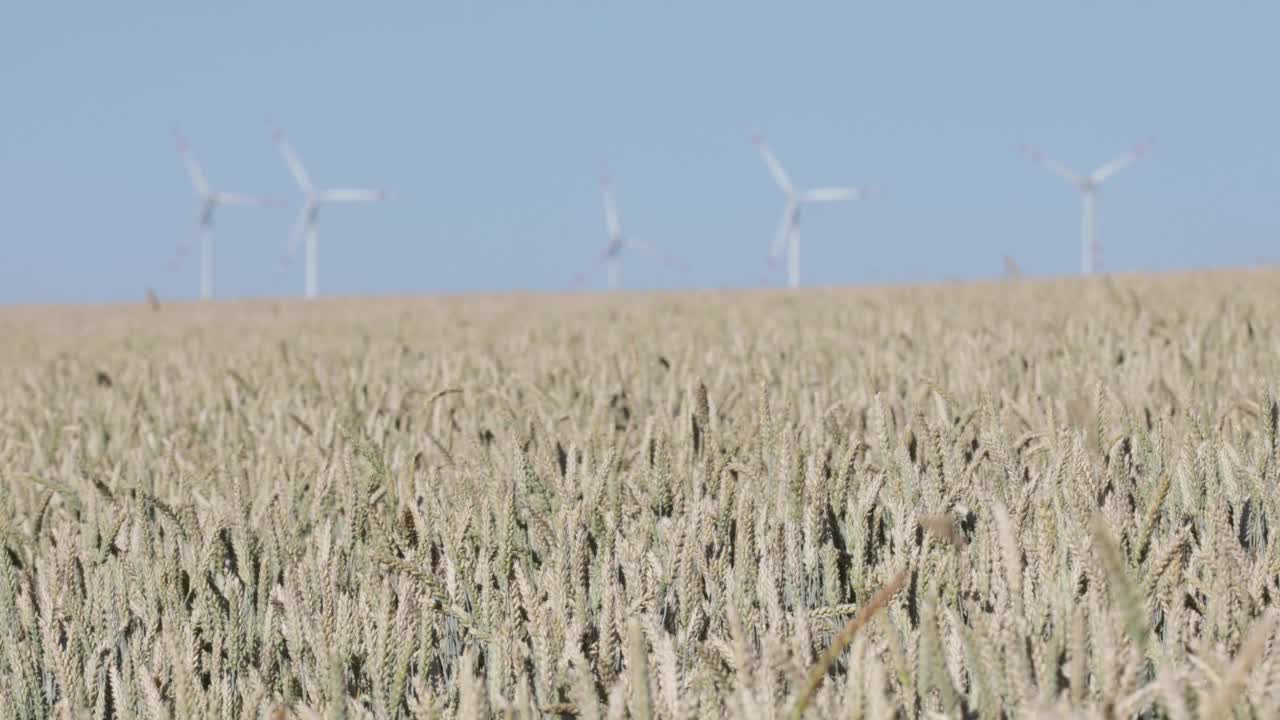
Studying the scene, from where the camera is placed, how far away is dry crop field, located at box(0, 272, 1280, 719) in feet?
4.51

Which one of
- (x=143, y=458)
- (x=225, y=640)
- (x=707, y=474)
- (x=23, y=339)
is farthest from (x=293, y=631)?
(x=23, y=339)

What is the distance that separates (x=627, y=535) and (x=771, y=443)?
0.58 meters

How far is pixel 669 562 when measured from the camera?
6.21 feet

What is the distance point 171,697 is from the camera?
5.82 feet

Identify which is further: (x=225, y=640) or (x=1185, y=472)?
(x=1185, y=472)

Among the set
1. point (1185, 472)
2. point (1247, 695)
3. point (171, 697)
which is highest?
point (1185, 472)

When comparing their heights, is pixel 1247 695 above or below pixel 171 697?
above

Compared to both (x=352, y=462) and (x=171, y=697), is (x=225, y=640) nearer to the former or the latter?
(x=171, y=697)

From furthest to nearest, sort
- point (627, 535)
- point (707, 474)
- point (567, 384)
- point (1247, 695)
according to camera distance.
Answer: point (567, 384) < point (707, 474) < point (627, 535) < point (1247, 695)

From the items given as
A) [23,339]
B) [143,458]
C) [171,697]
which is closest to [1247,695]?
[171,697]

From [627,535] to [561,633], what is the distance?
1.57 feet

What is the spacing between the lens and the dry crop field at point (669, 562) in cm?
137

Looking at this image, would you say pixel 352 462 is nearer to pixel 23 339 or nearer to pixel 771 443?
pixel 771 443

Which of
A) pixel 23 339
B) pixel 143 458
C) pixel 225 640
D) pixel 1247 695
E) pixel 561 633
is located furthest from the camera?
pixel 23 339
